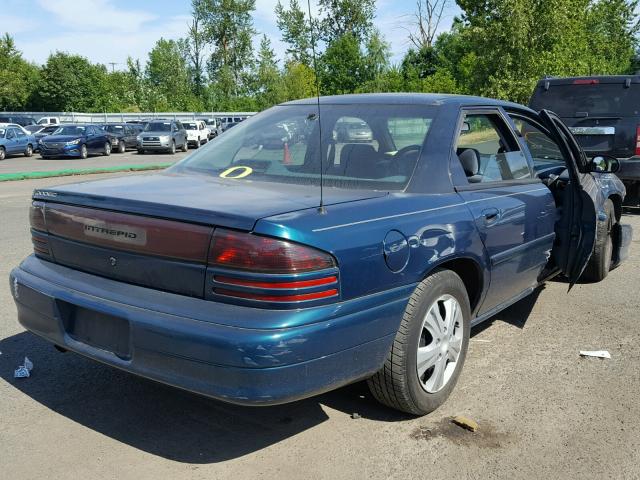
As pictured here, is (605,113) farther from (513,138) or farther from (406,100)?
(406,100)

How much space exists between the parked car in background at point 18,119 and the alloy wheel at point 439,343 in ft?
165

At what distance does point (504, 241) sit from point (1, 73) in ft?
215

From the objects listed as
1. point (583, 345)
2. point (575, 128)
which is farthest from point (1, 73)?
point (583, 345)

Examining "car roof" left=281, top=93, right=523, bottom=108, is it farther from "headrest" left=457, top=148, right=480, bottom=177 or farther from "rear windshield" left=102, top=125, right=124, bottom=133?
"rear windshield" left=102, top=125, right=124, bottom=133

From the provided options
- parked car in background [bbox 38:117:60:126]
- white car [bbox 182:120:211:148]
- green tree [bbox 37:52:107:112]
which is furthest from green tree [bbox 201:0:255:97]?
white car [bbox 182:120:211:148]

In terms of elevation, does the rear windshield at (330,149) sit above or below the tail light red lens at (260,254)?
above

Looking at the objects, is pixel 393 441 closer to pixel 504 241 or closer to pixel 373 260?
pixel 373 260

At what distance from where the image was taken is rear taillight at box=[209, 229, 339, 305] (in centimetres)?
268

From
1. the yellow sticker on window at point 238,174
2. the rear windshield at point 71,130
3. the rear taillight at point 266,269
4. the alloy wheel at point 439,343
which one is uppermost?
the yellow sticker on window at point 238,174

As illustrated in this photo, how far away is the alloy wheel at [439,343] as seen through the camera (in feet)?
11.1

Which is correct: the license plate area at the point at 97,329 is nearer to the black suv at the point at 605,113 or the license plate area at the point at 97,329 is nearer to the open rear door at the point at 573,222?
the open rear door at the point at 573,222

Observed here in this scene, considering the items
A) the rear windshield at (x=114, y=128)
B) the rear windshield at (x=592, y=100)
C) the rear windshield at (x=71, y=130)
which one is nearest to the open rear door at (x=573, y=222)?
the rear windshield at (x=592, y=100)

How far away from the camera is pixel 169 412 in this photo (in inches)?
139

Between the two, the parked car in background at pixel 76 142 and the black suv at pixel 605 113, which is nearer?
the black suv at pixel 605 113
